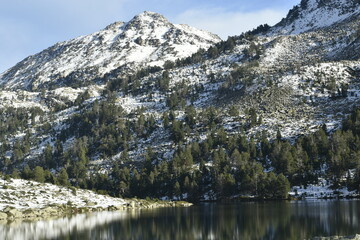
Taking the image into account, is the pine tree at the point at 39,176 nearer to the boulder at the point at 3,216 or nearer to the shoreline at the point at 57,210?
the shoreline at the point at 57,210

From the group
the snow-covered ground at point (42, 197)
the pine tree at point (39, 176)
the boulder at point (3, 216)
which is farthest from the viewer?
the pine tree at point (39, 176)

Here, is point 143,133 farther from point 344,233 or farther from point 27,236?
point 344,233

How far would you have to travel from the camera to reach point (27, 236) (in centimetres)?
4759

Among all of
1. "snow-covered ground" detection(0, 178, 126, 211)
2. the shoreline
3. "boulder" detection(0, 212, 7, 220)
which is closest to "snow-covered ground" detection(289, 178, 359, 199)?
the shoreline

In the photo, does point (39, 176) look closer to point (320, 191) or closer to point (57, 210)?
point (57, 210)

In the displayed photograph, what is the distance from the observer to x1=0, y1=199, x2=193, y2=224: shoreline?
77.9m

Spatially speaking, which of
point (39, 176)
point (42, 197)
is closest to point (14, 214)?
point (42, 197)

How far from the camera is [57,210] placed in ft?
291

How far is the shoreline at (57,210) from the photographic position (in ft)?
256

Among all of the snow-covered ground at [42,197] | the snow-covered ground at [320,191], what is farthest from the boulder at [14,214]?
the snow-covered ground at [320,191]

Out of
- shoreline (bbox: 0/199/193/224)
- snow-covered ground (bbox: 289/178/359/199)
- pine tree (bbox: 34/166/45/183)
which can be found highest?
pine tree (bbox: 34/166/45/183)

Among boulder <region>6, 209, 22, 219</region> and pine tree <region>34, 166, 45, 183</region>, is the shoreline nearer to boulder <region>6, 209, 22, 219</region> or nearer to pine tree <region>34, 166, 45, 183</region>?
boulder <region>6, 209, 22, 219</region>

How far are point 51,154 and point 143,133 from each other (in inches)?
1796

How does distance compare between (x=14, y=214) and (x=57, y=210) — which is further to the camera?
(x=57, y=210)
